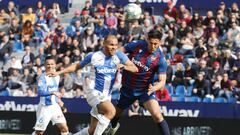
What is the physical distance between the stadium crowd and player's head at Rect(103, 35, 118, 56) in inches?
263

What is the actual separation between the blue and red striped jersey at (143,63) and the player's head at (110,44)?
0.86m

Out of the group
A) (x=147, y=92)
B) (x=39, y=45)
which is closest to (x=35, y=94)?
(x=39, y=45)

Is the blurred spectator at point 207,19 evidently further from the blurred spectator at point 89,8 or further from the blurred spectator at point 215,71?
the blurred spectator at point 89,8

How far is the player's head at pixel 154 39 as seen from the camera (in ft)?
41.2

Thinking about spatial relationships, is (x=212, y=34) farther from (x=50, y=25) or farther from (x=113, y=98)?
(x=50, y=25)

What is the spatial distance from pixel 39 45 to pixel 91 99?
11134mm

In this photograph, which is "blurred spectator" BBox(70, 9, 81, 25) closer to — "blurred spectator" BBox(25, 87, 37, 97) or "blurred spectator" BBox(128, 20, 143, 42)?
"blurred spectator" BBox(128, 20, 143, 42)

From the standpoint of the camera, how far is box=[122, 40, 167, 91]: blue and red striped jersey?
1312cm

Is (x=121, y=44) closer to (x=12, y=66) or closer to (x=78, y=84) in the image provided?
(x=78, y=84)

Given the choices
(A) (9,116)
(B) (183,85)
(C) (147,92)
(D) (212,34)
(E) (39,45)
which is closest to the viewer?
(C) (147,92)

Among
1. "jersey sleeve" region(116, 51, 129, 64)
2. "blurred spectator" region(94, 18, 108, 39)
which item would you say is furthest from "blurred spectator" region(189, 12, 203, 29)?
"jersey sleeve" region(116, 51, 129, 64)

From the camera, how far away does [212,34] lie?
69.5 feet

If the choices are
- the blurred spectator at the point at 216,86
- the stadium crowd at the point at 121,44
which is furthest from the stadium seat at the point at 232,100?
the blurred spectator at the point at 216,86

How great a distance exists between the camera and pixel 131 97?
44.0 ft
